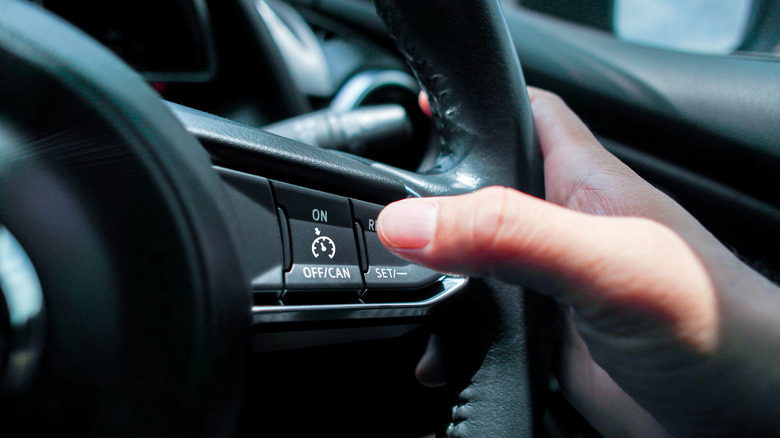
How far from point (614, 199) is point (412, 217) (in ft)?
0.89

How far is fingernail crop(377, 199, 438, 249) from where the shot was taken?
45 centimetres

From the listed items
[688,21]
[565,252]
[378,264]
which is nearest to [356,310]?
[378,264]

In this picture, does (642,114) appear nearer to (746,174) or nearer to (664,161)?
(664,161)

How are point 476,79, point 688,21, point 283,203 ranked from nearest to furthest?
point 283,203, point 476,79, point 688,21

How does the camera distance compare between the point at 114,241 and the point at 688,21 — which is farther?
the point at 688,21

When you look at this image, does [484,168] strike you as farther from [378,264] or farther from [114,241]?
[114,241]

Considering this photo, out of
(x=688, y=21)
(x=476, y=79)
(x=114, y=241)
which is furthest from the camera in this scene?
(x=688, y=21)

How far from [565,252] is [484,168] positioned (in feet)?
0.78

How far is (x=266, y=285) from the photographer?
17.3 inches

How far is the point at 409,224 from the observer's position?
46 centimetres

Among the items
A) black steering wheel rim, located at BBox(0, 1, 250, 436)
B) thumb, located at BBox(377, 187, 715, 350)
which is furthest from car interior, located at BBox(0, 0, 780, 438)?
thumb, located at BBox(377, 187, 715, 350)

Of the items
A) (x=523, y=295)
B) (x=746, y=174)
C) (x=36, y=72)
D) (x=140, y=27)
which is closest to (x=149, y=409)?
(x=36, y=72)

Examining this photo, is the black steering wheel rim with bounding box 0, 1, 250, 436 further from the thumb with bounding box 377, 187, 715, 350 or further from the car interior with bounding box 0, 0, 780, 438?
the thumb with bounding box 377, 187, 715, 350

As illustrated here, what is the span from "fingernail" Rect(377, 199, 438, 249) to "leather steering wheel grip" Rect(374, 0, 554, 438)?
17 centimetres
